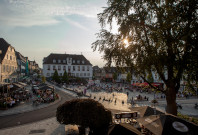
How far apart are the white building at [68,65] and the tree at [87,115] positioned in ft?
198

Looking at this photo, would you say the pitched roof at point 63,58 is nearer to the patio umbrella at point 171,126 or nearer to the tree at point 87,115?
the tree at point 87,115

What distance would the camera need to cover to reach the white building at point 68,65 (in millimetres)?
65125

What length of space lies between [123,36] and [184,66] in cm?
383

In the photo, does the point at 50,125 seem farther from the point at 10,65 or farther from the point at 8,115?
the point at 10,65

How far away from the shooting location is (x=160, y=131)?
21.9ft

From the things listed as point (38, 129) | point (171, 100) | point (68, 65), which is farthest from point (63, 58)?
point (171, 100)

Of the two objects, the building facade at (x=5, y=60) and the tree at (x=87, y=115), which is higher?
the building facade at (x=5, y=60)

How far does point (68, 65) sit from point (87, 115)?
61971 mm

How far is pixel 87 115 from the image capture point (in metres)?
7.41

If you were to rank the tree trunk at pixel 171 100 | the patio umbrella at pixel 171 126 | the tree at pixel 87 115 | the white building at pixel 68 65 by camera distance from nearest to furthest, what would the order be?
the patio umbrella at pixel 171 126 → the tree at pixel 87 115 → the tree trunk at pixel 171 100 → the white building at pixel 68 65

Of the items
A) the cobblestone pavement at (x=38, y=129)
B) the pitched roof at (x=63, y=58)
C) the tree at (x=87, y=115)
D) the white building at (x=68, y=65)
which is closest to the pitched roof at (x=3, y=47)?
the cobblestone pavement at (x=38, y=129)

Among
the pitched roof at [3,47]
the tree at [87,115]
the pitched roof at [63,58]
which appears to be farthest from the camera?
the pitched roof at [63,58]

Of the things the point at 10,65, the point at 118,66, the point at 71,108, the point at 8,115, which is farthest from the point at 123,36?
the point at 10,65

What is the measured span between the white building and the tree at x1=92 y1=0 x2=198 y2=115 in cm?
5929
